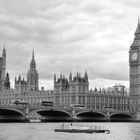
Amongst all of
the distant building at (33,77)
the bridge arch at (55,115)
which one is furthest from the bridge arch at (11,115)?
the distant building at (33,77)

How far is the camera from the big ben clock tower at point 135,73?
13700cm

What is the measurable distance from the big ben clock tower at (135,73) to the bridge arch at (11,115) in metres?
39.8

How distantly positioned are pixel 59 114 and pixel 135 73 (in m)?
32.2

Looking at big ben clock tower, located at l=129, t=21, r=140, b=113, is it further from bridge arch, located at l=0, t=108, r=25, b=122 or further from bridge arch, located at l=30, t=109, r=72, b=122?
bridge arch, located at l=0, t=108, r=25, b=122

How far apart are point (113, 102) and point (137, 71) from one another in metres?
12.1

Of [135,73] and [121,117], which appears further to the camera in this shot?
[135,73]

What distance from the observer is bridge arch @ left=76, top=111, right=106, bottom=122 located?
115 metres

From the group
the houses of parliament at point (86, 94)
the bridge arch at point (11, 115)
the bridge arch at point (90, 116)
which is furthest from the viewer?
the houses of parliament at point (86, 94)

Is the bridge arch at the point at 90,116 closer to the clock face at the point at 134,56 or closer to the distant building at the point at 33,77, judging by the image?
the clock face at the point at 134,56

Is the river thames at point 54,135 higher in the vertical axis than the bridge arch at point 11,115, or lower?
lower

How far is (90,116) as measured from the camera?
124438mm

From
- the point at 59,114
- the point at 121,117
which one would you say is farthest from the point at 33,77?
the point at 59,114

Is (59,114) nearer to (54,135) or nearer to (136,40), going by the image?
(136,40)

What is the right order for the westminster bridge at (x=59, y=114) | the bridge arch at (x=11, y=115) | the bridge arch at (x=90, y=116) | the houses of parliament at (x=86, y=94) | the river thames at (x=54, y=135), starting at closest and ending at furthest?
the river thames at (x=54, y=135)
the bridge arch at (x=11, y=115)
the westminster bridge at (x=59, y=114)
the bridge arch at (x=90, y=116)
the houses of parliament at (x=86, y=94)
